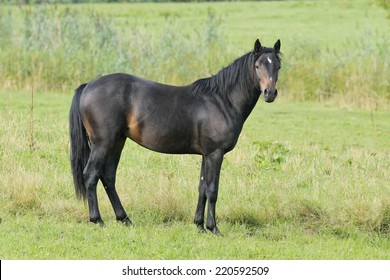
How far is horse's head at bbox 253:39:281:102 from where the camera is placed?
782 centimetres

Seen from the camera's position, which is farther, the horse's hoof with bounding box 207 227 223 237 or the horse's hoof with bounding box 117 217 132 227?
the horse's hoof with bounding box 117 217 132 227

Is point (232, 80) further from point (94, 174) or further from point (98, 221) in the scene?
point (98, 221)

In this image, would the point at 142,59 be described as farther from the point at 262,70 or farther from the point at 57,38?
the point at 262,70

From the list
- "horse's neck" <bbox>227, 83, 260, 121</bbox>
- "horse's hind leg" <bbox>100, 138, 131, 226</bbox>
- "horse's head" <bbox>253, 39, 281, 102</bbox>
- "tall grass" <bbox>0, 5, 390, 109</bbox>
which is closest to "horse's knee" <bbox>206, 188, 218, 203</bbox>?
"horse's neck" <bbox>227, 83, 260, 121</bbox>

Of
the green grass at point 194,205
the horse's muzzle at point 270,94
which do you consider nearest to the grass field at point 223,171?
the green grass at point 194,205

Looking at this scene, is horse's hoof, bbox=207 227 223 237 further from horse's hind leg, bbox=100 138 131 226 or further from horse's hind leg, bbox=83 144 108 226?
horse's hind leg, bbox=83 144 108 226

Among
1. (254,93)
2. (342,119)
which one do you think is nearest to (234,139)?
(254,93)

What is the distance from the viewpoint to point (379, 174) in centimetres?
1100

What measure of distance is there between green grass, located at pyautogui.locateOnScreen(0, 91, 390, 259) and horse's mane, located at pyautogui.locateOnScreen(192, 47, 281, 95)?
133cm

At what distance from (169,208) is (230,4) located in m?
37.8

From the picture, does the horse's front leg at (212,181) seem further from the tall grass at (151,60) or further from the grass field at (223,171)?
the tall grass at (151,60)

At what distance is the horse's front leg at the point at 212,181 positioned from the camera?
8195 mm

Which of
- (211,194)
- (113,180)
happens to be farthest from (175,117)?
(113,180)

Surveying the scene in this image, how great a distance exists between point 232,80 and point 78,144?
1832mm
